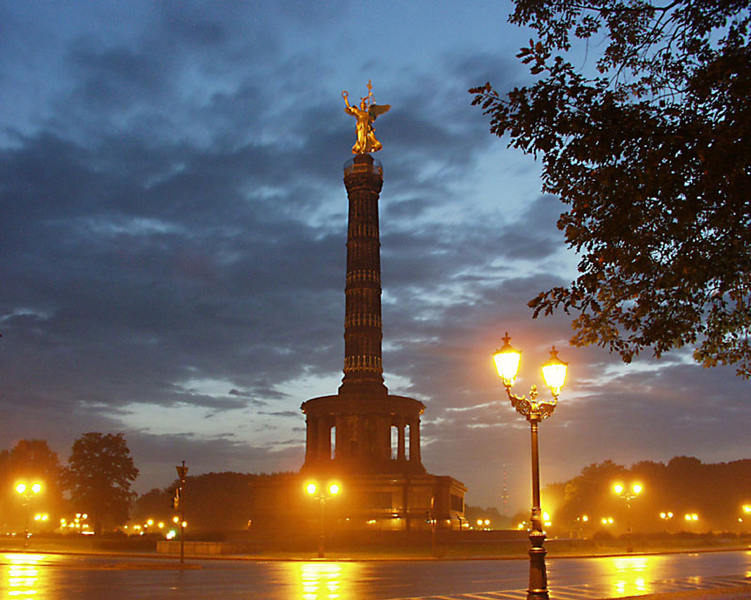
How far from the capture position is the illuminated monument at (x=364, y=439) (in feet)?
204

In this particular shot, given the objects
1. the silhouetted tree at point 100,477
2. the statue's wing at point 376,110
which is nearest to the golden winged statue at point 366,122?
the statue's wing at point 376,110

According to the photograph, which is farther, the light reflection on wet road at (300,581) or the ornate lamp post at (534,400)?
the light reflection on wet road at (300,581)

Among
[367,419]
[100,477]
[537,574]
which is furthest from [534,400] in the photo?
[100,477]

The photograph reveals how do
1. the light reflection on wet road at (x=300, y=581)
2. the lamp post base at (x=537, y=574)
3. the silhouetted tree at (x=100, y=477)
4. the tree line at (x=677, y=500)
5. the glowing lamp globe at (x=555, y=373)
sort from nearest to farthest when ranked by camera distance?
the lamp post base at (x=537, y=574)
the glowing lamp globe at (x=555, y=373)
the light reflection on wet road at (x=300, y=581)
the silhouetted tree at (x=100, y=477)
the tree line at (x=677, y=500)

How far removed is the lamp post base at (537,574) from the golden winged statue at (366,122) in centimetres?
6427

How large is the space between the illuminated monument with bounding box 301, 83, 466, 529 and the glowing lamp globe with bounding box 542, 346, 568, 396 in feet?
160

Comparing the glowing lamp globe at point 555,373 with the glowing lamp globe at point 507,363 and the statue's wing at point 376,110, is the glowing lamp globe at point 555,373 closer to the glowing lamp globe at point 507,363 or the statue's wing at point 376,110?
the glowing lamp globe at point 507,363

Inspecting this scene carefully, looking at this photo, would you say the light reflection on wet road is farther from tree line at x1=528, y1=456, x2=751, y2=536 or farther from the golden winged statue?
tree line at x1=528, y1=456, x2=751, y2=536

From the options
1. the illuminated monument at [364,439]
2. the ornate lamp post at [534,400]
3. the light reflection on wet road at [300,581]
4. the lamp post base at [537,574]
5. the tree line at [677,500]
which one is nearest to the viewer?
the lamp post base at [537,574]

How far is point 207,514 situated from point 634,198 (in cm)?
9543

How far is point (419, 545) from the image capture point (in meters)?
48.8

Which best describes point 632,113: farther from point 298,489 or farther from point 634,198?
point 298,489

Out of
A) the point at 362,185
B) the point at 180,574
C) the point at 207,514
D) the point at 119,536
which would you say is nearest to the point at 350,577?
the point at 180,574

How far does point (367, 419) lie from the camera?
67.5 m
